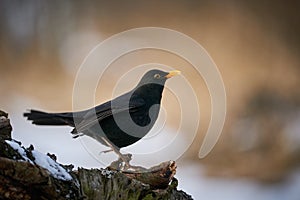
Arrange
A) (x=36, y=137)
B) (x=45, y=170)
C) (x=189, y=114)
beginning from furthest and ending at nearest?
(x=189, y=114) → (x=36, y=137) → (x=45, y=170)

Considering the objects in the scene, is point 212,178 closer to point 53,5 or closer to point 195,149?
point 195,149

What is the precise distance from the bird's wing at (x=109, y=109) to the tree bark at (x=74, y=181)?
0.83 ft

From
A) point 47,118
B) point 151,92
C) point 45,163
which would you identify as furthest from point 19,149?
point 151,92

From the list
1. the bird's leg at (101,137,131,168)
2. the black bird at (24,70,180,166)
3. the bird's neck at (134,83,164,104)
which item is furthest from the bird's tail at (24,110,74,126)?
the bird's neck at (134,83,164,104)

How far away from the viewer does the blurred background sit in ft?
4.17

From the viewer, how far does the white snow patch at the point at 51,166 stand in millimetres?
719

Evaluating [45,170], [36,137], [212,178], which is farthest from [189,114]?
[45,170]

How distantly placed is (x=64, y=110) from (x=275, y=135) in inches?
26.9

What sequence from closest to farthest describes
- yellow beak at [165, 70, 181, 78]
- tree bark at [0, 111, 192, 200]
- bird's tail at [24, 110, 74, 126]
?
tree bark at [0, 111, 192, 200] < bird's tail at [24, 110, 74, 126] < yellow beak at [165, 70, 181, 78]

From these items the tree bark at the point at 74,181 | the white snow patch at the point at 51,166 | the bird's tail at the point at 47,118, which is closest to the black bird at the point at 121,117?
the bird's tail at the point at 47,118

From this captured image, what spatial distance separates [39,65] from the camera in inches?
51.1

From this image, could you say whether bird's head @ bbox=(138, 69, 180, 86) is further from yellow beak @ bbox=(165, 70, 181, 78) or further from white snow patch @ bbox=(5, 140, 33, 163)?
white snow patch @ bbox=(5, 140, 33, 163)

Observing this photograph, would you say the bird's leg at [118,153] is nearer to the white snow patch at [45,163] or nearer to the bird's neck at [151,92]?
the bird's neck at [151,92]

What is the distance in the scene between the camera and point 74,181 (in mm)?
772
